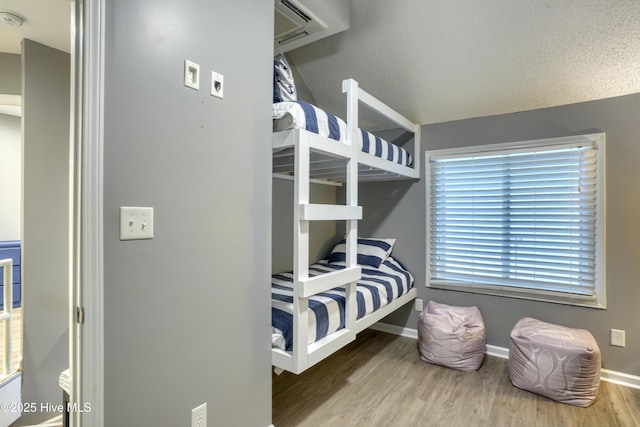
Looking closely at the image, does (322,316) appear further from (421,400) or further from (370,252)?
(370,252)

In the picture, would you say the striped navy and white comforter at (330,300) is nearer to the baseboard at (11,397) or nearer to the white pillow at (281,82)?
the white pillow at (281,82)

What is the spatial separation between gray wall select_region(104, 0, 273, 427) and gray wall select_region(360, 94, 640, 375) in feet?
6.61

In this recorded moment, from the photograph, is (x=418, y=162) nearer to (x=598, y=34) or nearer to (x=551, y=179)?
(x=551, y=179)

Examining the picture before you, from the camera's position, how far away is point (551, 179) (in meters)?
2.51

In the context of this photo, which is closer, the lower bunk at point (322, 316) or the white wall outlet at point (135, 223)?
the white wall outlet at point (135, 223)

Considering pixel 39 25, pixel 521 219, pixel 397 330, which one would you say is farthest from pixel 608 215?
pixel 39 25

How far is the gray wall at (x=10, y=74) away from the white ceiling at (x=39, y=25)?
56mm

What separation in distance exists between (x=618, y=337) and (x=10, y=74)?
4886 mm

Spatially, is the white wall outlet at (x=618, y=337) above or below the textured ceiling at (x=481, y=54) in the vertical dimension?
below

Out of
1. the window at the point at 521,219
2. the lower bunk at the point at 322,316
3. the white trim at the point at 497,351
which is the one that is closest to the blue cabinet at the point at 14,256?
the lower bunk at the point at 322,316

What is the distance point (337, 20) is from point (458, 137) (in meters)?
1.51

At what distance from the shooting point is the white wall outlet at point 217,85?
1.31 meters

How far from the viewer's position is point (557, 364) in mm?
2027

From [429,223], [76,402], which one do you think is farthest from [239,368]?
[429,223]
